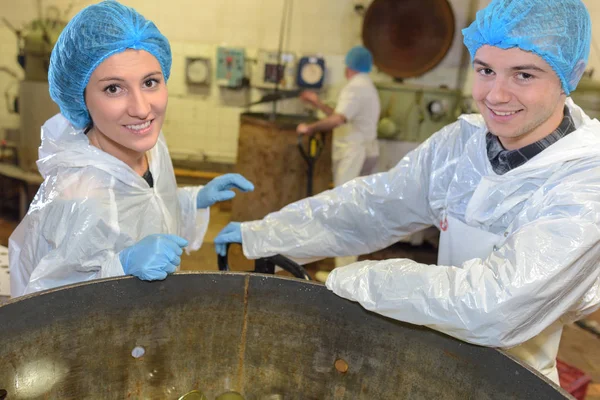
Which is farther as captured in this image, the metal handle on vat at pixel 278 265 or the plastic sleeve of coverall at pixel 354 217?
the plastic sleeve of coverall at pixel 354 217

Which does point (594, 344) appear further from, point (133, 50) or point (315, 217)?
point (133, 50)

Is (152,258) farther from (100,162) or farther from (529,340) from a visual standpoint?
(529,340)

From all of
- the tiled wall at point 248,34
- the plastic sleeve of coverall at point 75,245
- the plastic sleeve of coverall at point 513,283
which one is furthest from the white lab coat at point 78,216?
the tiled wall at point 248,34

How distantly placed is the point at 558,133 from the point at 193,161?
4763mm

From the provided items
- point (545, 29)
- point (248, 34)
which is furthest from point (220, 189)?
point (248, 34)

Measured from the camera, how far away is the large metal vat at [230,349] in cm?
107

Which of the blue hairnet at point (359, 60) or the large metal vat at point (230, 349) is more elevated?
the blue hairnet at point (359, 60)

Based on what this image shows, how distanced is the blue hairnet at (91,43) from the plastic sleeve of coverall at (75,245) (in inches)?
11.4

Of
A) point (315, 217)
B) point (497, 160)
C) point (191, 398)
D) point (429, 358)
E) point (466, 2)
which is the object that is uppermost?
point (466, 2)

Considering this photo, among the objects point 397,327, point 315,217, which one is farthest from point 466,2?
point 397,327

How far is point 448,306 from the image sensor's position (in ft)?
3.43

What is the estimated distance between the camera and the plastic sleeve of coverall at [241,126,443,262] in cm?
155

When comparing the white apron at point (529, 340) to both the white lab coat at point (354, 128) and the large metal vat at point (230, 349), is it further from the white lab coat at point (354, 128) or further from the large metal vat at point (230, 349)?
the white lab coat at point (354, 128)

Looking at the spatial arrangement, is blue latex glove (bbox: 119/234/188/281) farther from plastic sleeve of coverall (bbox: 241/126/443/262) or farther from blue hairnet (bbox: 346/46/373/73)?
blue hairnet (bbox: 346/46/373/73)
